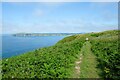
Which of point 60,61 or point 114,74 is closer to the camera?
point 114,74

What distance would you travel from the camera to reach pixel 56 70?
15250mm

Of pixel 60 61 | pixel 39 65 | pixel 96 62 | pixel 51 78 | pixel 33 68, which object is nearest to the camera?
pixel 51 78

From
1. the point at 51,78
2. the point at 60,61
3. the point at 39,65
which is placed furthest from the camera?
the point at 60,61

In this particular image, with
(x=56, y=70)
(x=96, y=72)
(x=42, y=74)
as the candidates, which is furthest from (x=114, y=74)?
(x=42, y=74)

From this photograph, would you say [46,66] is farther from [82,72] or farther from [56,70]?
[82,72]

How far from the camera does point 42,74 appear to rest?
14078 mm

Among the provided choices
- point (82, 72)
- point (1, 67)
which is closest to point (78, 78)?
point (82, 72)

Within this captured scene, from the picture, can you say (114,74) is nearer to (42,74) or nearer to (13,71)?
(42,74)

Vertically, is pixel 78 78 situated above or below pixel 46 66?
below

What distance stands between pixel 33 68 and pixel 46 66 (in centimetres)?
106

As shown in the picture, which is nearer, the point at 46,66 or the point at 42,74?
the point at 42,74

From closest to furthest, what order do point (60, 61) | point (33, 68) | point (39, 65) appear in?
point (33, 68), point (39, 65), point (60, 61)

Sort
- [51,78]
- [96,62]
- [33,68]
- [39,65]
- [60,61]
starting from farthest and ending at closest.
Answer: [96,62]
[60,61]
[39,65]
[33,68]
[51,78]

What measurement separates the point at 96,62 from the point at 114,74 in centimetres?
528
